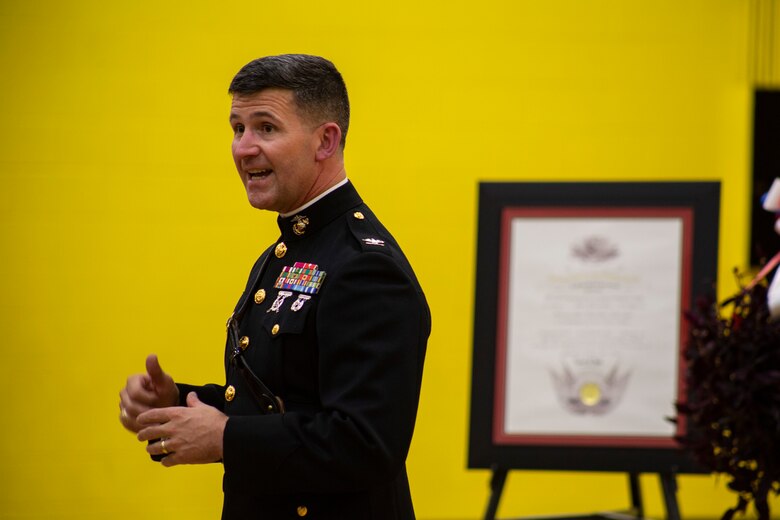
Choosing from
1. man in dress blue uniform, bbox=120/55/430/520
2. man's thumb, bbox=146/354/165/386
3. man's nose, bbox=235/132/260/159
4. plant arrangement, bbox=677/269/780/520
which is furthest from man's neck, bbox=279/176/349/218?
plant arrangement, bbox=677/269/780/520

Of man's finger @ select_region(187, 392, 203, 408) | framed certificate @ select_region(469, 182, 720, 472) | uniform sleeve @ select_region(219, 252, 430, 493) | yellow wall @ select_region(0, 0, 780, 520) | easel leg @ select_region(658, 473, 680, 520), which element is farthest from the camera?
yellow wall @ select_region(0, 0, 780, 520)

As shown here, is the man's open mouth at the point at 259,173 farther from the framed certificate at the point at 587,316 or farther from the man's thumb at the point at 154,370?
A: the framed certificate at the point at 587,316

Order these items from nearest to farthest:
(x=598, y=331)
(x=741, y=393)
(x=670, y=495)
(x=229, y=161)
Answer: (x=741, y=393) < (x=670, y=495) < (x=598, y=331) < (x=229, y=161)

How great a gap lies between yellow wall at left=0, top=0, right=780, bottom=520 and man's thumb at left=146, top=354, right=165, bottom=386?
7.06ft

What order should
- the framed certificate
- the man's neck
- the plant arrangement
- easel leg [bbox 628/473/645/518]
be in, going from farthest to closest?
easel leg [bbox 628/473/645/518] → the framed certificate → the plant arrangement → the man's neck

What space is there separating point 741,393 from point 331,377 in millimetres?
885

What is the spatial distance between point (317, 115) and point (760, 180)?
2.87 m

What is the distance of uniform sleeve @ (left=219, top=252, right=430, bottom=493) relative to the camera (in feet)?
4.69

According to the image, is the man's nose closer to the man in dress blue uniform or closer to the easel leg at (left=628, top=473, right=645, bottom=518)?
the man in dress blue uniform

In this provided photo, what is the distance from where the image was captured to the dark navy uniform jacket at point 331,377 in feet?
4.71

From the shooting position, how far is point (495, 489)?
3068mm

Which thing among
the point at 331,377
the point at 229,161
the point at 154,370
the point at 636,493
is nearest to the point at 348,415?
the point at 331,377

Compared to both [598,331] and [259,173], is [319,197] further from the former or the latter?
[598,331]

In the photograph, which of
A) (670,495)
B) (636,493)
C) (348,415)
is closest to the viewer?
(348,415)
